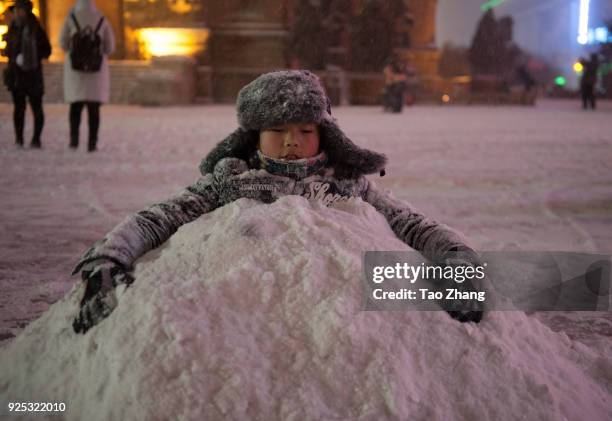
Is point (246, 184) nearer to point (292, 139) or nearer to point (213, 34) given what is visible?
point (292, 139)

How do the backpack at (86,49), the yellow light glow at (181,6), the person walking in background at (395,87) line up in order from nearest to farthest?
the backpack at (86,49) < the person walking in background at (395,87) < the yellow light glow at (181,6)


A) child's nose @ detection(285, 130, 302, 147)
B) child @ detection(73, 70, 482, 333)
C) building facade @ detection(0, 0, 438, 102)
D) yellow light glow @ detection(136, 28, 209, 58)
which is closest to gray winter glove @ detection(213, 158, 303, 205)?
child @ detection(73, 70, 482, 333)

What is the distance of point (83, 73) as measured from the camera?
832 centimetres

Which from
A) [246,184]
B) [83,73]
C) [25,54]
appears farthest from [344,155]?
[25,54]

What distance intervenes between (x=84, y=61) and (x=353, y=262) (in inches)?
288

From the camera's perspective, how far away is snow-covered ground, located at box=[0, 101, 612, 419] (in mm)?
1974

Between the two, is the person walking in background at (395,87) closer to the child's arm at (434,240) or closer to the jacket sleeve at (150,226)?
the child's arm at (434,240)

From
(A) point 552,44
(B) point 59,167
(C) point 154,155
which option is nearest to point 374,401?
(B) point 59,167

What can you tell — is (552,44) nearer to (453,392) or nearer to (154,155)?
(154,155)

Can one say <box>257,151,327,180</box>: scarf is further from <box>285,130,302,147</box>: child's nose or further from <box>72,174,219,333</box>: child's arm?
<box>72,174,219,333</box>: child's arm

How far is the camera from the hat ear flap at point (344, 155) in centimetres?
235

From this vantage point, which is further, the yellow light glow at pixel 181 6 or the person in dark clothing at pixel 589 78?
the yellow light glow at pixel 181 6

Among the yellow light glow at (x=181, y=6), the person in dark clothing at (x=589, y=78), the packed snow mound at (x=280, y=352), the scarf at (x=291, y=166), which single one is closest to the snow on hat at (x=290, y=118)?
the scarf at (x=291, y=166)

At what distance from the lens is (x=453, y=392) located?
1679 millimetres
